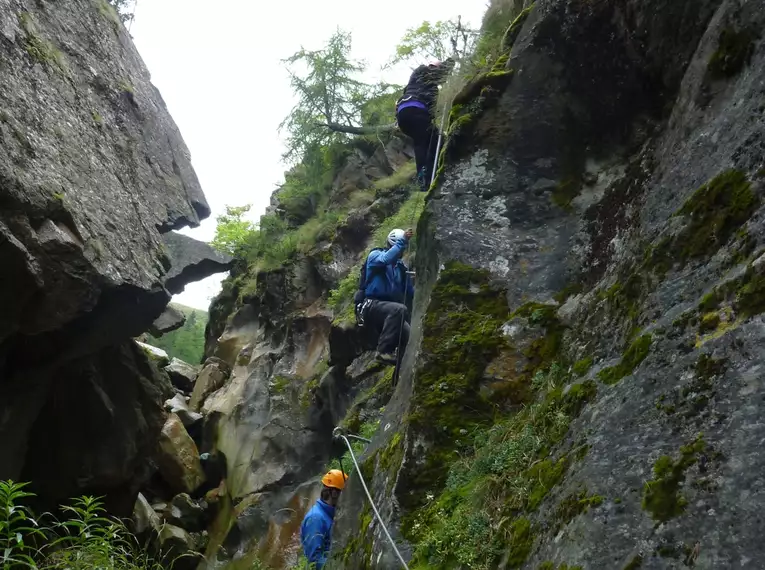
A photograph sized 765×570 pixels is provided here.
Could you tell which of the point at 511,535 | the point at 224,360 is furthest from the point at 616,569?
the point at 224,360

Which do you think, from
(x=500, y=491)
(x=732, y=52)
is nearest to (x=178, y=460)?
(x=500, y=491)

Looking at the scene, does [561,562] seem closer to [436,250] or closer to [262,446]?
[436,250]

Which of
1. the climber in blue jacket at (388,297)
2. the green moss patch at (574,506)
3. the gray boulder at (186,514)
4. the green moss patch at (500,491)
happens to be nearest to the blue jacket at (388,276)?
the climber in blue jacket at (388,297)

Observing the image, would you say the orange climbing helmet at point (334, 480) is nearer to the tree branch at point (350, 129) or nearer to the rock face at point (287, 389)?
the rock face at point (287, 389)

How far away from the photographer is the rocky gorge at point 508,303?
2.87 meters

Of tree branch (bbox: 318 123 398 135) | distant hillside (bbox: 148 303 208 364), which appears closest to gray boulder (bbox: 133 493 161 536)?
tree branch (bbox: 318 123 398 135)

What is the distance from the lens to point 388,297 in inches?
360

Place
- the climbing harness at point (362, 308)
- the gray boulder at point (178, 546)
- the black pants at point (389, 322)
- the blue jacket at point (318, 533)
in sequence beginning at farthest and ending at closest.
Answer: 1. the gray boulder at point (178, 546)
2. the climbing harness at point (362, 308)
3. the black pants at point (389, 322)
4. the blue jacket at point (318, 533)

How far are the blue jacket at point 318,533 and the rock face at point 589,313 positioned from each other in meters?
0.91

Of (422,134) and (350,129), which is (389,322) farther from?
(350,129)

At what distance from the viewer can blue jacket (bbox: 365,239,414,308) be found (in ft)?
29.2

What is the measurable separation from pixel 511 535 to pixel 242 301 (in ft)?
61.9

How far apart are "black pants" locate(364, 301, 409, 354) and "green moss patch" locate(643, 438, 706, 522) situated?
5.68 meters

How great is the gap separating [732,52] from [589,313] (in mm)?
1817
